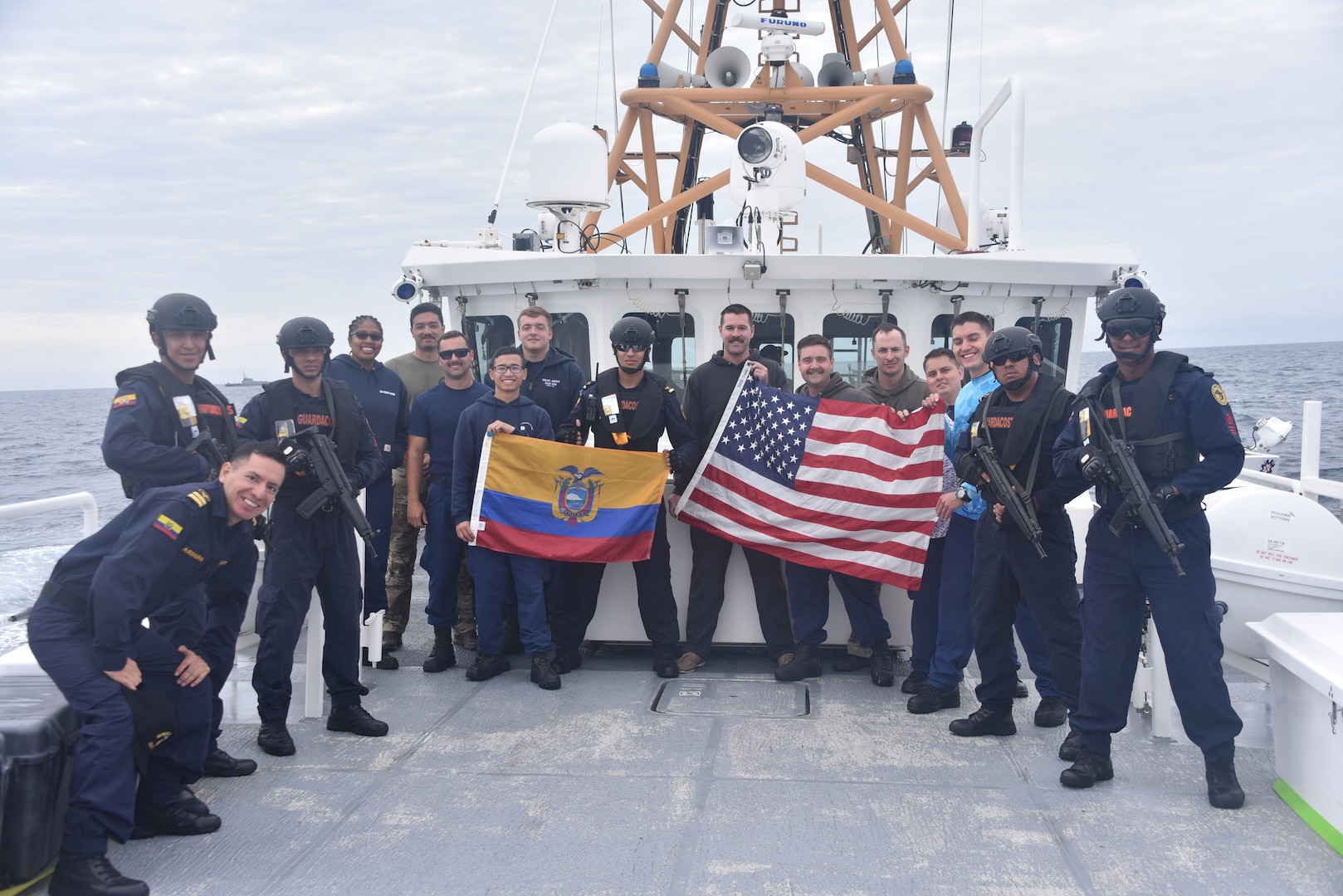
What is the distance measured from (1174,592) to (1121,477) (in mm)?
495

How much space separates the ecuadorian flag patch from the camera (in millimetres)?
3398

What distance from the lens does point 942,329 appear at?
7.82 m

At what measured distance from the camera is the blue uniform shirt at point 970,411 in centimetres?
483

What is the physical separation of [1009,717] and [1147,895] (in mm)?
1481

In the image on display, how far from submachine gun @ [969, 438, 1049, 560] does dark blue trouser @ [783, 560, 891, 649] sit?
3.95 feet

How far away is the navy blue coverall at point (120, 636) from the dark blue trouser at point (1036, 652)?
142 inches

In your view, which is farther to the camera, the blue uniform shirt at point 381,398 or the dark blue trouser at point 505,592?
the blue uniform shirt at point 381,398

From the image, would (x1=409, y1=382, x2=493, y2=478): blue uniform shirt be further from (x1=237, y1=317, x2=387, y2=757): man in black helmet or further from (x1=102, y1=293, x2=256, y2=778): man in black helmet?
(x1=102, y1=293, x2=256, y2=778): man in black helmet

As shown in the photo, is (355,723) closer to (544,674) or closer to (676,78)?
(544,674)

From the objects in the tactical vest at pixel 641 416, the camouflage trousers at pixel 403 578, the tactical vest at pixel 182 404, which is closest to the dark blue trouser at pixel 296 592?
the tactical vest at pixel 182 404

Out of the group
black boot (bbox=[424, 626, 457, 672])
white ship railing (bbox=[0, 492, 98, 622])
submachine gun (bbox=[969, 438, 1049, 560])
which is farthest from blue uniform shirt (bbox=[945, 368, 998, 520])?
white ship railing (bbox=[0, 492, 98, 622])

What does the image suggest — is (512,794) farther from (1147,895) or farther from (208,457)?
(1147,895)

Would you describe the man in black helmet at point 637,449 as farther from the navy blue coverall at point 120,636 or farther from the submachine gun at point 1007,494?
the navy blue coverall at point 120,636

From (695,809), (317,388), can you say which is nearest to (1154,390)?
(695,809)
